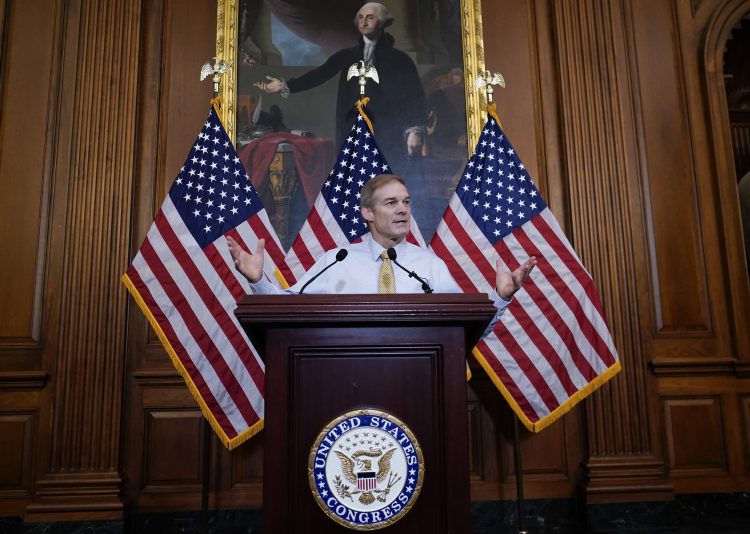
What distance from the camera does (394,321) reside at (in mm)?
2051

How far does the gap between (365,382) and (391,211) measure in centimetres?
112

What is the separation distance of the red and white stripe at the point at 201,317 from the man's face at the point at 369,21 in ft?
6.76

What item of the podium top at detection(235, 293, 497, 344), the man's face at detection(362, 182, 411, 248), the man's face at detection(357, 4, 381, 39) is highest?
the man's face at detection(357, 4, 381, 39)

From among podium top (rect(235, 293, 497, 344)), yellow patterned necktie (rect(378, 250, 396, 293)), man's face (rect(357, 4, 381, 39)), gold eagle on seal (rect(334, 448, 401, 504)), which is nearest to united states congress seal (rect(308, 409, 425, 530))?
gold eagle on seal (rect(334, 448, 401, 504))

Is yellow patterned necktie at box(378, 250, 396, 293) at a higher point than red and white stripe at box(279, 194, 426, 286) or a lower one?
lower

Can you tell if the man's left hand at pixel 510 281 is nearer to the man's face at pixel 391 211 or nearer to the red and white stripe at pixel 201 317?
the man's face at pixel 391 211

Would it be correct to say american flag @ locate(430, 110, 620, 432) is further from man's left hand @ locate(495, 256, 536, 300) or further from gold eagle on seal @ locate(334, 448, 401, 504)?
gold eagle on seal @ locate(334, 448, 401, 504)

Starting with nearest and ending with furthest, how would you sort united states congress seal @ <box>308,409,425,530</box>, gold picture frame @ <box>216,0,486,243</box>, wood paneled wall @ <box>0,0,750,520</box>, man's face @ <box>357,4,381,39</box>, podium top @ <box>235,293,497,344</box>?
united states congress seal @ <box>308,409,425,530</box>
podium top @ <box>235,293,497,344</box>
wood paneled wall @ <box>0,0,750,520</box>
gold picture frame @ <box>216,0,486,243</box>
man's face @ <box>357,4,381,39</box>

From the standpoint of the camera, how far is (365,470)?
75.2 inches

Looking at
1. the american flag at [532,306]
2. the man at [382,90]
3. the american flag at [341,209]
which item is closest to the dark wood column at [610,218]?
the american flag at [532,306]

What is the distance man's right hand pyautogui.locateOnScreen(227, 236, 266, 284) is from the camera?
260cm

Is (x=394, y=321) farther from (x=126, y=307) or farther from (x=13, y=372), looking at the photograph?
(x=13, y=372)

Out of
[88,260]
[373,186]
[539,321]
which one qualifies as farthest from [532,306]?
[88,260]

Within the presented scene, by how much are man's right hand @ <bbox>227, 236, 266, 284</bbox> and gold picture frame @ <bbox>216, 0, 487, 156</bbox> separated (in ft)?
7.28
